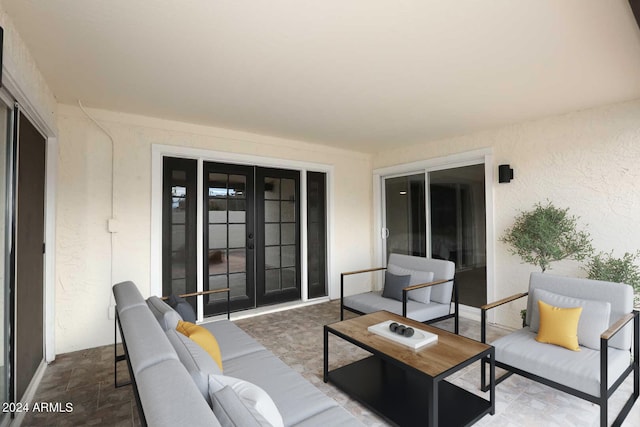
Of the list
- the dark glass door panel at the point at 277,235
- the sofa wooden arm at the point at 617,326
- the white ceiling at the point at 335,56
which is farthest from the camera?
the dark glass door panel at the point at 277,235

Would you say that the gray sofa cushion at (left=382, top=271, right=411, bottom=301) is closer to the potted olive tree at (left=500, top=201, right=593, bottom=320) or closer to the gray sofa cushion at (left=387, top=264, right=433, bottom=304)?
the gray sofa cushion at (left=387, top=264, right=433, bottom=304)

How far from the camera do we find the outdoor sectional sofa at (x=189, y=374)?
0.84m

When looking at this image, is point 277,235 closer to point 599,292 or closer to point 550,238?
point 550,238

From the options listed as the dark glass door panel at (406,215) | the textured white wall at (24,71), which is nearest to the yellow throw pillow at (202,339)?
the textured white wall at (24,71)

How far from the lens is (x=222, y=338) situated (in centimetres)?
231

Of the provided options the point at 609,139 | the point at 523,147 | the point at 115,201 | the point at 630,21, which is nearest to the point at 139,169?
the point at 115,201

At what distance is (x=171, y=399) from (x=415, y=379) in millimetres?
2072

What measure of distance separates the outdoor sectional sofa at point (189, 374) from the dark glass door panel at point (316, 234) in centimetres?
249

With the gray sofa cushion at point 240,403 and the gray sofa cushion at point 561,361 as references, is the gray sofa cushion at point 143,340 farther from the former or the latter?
the gray sofa cushion at point 561,361

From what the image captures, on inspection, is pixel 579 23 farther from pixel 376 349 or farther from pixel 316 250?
pixel 316 250

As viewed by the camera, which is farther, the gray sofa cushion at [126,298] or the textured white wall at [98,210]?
Answer: the textured white wall at [98,210]

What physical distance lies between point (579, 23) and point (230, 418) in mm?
2657

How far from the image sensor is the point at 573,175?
330 cm

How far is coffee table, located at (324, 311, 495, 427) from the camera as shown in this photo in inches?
74.0
